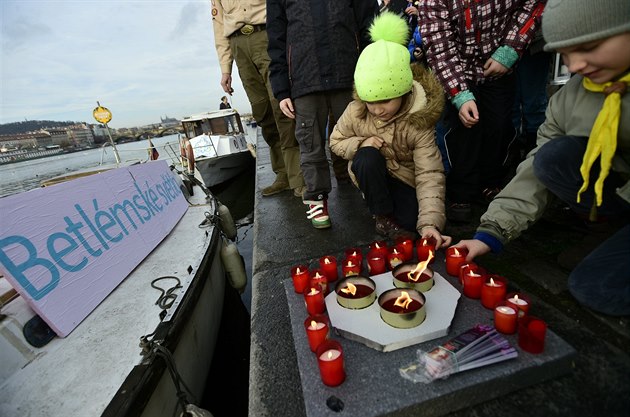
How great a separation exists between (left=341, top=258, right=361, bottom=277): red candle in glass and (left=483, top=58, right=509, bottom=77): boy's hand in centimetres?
182

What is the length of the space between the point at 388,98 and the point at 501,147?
1.40 m

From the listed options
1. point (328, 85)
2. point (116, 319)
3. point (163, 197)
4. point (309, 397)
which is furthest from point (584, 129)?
point (163, 197)

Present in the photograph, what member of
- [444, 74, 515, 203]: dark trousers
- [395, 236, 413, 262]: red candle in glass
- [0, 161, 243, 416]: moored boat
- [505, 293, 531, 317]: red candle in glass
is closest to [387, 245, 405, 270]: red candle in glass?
[395, 236, 413, 262]: red candle in glass

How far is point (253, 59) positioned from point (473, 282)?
3164 mm

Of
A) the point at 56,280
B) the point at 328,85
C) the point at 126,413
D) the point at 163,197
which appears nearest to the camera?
the point at 126,413

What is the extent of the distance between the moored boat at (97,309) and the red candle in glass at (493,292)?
148 cm

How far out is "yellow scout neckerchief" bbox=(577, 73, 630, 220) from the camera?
1.17 m

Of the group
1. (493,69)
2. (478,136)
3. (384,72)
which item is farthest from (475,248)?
(493,69)

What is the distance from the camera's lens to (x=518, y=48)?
7.27 feet

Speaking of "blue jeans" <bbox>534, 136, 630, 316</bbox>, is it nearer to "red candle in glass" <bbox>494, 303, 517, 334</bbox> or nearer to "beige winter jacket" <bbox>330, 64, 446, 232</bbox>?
"red candle in glass" <bbox>494, 303, 517, 334</bbox>

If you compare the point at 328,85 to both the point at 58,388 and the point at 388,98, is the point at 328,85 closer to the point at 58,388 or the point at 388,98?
the point at 388,98

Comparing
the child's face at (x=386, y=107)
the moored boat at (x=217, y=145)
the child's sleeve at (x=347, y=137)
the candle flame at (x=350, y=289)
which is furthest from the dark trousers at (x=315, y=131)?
the moored boat at (x=217, y=145)

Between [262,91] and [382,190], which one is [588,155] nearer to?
[382,190]

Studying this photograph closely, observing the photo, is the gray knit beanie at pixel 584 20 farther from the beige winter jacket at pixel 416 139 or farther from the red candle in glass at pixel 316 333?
the red candle in glass at pixel 316 333
